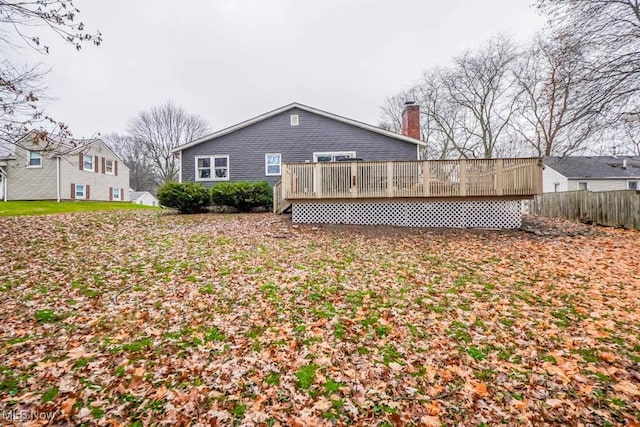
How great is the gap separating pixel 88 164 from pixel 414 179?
2555cm

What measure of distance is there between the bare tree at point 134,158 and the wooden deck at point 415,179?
37.0 m

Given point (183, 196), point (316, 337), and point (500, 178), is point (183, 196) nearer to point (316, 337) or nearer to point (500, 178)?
point (316, 337)

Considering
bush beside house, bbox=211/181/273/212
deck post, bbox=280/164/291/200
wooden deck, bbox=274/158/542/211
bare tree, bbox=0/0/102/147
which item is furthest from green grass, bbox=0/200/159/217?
wooden deck, bbox=274/158/542/211

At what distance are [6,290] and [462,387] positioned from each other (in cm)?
706

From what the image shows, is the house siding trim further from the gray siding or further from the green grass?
the green grass

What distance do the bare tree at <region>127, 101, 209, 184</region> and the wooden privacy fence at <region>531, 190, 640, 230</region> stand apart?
3675 cm

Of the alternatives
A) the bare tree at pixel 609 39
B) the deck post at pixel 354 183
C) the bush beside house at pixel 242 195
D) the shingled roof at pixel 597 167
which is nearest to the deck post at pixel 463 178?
the deck post at pixel 354 183

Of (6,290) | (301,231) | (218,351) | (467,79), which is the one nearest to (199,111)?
(467,79)

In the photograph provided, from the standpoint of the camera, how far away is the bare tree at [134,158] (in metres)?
40.9

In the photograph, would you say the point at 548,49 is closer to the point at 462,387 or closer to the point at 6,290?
the point at 462,387

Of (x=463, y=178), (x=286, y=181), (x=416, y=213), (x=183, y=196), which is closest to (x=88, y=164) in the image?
(x=183, y=196)

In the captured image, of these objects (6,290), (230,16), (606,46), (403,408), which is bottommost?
(403,408)

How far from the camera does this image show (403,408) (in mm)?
2721

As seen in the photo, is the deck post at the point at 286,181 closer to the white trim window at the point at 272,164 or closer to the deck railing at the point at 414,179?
the deck railing at the point at 414,179
